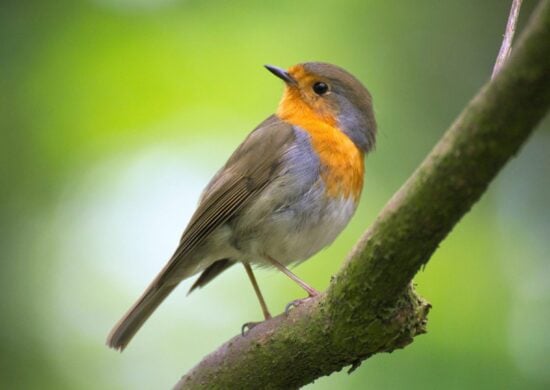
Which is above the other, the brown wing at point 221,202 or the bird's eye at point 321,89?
the bird's eye at point 321,89

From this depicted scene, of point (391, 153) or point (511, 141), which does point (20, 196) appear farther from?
point (511, 141)

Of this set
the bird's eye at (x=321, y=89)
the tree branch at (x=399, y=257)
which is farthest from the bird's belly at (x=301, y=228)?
the tree branch at (x=399, y=257)

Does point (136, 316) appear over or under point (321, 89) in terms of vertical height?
under

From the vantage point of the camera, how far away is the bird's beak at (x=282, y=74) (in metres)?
4.77

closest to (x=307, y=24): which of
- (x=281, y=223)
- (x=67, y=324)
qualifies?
(x=281, y=223)

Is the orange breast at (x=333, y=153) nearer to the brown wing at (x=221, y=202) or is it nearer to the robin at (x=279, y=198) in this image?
the robin at (x=279, y=198)

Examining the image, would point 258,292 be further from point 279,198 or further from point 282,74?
point 282,74

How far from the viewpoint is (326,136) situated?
446cm

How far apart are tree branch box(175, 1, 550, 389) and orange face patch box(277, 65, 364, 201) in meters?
1.13

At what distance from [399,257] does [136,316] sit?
2250 mm

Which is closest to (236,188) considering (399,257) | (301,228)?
(301,228)

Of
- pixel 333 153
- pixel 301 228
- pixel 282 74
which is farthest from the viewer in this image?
pixel 282 74

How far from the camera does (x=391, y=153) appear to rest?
16.4 feet

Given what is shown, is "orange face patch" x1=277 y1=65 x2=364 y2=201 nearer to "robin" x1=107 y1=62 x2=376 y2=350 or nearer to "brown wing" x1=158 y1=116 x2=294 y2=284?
"robin" x1=107 y1=62 x2=376 y2=350
